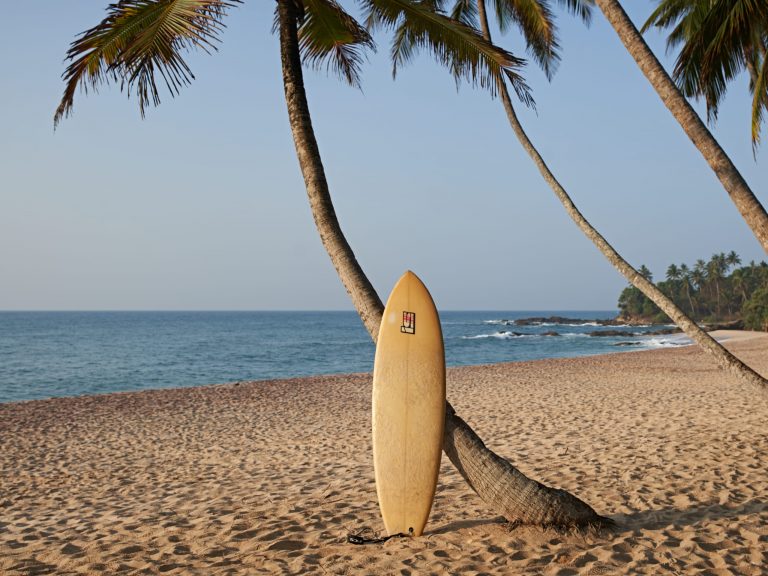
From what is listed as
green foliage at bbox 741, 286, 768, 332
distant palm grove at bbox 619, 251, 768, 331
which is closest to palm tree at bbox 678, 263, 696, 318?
distant palm grove at bbox 619, 251, 768, 331

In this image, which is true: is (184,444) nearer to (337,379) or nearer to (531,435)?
(531,435)

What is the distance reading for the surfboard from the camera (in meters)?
3.54

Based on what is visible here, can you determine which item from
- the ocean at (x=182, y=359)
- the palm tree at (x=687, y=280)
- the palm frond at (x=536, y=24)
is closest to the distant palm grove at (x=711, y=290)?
the palm tree at (x=687, y=280)

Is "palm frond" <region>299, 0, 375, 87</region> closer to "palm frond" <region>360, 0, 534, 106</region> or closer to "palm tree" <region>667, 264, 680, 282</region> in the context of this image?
"palm frond" <region>360, 0, 534, 106</region>

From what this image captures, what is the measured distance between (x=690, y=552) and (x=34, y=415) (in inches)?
404

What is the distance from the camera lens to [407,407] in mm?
3568

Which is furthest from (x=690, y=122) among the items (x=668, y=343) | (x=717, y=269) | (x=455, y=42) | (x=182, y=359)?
(x=717, y=269)

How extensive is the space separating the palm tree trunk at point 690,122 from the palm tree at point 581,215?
0.89 metres

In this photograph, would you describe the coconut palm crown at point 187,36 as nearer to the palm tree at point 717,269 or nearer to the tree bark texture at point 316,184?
the tree bark texture at point 316,184

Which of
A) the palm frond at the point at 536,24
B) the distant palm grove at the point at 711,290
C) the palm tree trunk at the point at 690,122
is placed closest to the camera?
the palm tree trunk at the point at 690,122

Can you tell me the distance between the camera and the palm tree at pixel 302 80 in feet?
11.0

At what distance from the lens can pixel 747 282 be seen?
216ft

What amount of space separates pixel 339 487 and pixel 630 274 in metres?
3.27

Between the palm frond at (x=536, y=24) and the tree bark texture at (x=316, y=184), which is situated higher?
the palm frond at (x=536, y=24)
